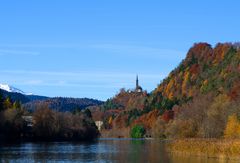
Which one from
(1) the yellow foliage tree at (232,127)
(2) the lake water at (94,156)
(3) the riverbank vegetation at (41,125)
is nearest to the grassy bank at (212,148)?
(2) the lake water at (94,156)

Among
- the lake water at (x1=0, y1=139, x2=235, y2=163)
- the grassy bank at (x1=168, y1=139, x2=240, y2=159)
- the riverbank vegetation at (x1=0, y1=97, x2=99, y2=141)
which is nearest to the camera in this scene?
the grassy bank at (x1=168, y1=139, x2=240, y2=159)

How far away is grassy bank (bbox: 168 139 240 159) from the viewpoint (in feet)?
220

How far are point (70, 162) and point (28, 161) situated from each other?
5461 millimetres

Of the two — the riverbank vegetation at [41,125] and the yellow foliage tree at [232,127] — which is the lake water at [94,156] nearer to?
the yellow foliage tree at [232,127]

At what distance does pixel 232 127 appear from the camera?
103500 mm

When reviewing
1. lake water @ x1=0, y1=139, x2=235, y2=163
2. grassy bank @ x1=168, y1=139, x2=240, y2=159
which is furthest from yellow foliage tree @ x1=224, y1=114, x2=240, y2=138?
grassy bank @ x1=168, y1=139, x2=240, y2=159

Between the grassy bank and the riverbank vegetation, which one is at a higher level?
the riverbank vegetation

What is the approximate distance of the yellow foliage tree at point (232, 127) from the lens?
10194 cm

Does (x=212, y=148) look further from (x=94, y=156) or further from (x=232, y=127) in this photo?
(x=232, y=127)

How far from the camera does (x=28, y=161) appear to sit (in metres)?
71.1

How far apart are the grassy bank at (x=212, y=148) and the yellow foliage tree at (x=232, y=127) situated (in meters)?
18.9

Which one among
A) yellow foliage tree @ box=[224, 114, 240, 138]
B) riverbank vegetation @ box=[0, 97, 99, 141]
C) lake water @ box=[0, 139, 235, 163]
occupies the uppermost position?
riverbank vegetation @ box=[0, 97, 99, 141]

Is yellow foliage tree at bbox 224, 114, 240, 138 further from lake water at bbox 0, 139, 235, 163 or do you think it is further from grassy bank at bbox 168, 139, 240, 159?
grassy bank at bbox 168, 139, 240, 159

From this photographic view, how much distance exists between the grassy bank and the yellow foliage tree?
18.9 meters
